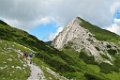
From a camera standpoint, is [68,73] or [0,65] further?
[68,73]

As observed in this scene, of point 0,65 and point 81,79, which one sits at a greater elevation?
point 81,79

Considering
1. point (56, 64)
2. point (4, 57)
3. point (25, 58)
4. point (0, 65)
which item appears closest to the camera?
point (0, 65)

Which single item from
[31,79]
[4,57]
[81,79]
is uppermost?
[81,79]

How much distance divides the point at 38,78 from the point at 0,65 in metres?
10.8

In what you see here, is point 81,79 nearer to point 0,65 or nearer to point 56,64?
point 56,64

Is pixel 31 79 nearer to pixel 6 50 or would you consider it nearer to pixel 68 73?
pixel 6 50

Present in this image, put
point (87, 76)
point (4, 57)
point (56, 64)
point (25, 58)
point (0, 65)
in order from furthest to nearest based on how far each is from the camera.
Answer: point (87, 76) → point (56, 64) → point (25, 58) → point (4, 57) → point (0, 65)

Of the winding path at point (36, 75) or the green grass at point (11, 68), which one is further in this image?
the winding path at point (36, 75)

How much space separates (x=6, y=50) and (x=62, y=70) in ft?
261

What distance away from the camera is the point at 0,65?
242 feet

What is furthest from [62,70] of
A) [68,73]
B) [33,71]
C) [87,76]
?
[33,71]

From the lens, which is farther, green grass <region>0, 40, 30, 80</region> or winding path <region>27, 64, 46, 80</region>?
winding path <region>27, 64, 46, 80</region>

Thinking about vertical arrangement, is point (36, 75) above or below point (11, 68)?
below

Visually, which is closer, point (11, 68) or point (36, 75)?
point (36, 75)
